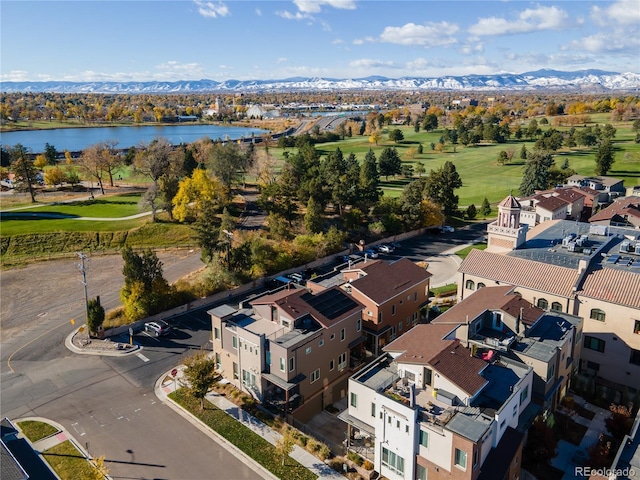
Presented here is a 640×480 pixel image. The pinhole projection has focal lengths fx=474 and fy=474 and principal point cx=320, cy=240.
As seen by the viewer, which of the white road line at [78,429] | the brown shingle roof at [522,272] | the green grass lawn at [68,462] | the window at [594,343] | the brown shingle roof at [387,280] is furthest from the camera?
the brown shingle roof at [387,280]

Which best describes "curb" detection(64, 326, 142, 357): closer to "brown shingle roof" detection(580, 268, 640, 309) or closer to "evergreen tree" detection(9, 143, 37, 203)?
"brown shingle roof" detection(580, 268, 640, 309)

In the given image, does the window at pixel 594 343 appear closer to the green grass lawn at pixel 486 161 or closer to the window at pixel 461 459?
the window at pixel 461 459

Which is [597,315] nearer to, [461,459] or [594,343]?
[594,343]

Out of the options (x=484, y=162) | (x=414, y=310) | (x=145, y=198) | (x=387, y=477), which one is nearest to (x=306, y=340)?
(x=387, y=477)

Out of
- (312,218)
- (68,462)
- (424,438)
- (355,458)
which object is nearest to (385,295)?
(355,458)

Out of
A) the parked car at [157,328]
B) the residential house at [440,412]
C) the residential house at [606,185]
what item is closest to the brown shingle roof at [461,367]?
the residential house at [440,412]
